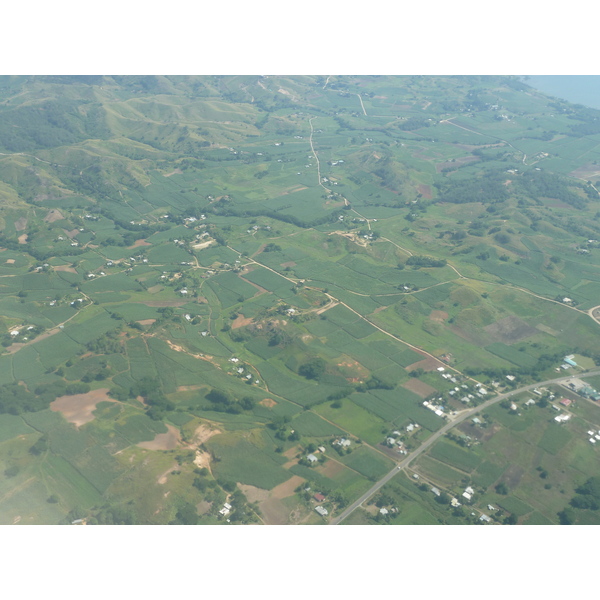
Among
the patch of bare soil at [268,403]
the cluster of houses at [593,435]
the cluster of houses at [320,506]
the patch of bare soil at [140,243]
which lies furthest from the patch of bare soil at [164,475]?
the patch of bare soil at [140,243]

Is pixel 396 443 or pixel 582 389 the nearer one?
pixel 396 443

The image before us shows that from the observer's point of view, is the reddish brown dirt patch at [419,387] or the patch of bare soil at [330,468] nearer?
the patch of bare soil at [330,468]

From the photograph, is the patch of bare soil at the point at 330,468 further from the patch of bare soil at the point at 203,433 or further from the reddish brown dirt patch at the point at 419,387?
the reddish brown dirt patch at the point at 419,387

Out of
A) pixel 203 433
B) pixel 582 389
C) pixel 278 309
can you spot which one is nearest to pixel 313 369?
pixel 278 309

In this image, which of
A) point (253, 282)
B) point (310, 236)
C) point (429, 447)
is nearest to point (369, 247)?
A: point (310, 236)

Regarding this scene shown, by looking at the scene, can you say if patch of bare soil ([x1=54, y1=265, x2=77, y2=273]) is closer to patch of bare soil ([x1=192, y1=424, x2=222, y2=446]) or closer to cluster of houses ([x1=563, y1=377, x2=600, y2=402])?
patch of bare soil ([x1=192, y1=424, x2=222, y2=446])

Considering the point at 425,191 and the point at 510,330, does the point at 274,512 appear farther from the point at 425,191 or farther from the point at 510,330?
the point at 425,191

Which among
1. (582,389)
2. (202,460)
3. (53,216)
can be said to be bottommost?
(582,389)
